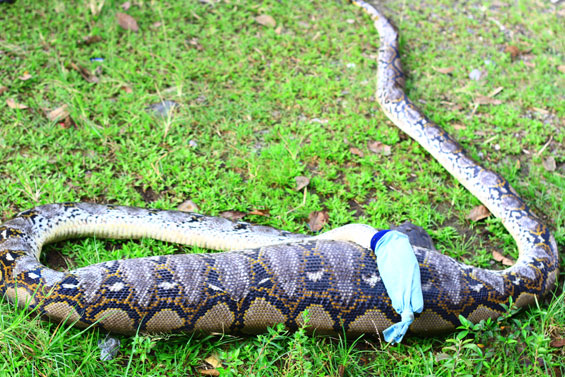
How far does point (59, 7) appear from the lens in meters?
7.14

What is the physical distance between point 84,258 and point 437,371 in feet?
10.5

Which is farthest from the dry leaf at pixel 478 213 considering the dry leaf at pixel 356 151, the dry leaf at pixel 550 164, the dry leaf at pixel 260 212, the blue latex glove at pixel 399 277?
the dry leaf at pixel 260 212

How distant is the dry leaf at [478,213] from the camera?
5.39 m

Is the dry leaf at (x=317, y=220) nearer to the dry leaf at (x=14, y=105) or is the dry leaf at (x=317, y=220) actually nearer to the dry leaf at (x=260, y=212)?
the dry leaf at (x=260, y=212)

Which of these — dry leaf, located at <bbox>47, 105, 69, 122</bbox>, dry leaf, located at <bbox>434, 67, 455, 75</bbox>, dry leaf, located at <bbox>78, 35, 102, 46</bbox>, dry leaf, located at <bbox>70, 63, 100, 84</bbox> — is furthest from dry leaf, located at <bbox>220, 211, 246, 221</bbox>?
dry leaf, located at <bbox>434, 67, 455, 75</bbox>

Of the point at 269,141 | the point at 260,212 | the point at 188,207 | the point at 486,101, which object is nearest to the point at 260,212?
the point at 260,212

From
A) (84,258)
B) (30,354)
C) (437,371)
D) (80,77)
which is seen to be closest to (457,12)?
(80,77)

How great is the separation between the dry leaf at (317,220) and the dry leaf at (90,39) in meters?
4.34

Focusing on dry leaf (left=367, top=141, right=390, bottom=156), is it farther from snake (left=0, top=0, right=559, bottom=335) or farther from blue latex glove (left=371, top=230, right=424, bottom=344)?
blue latex glove (left=371, top=230, right=424, bottom=344)

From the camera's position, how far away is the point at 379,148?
19.9ft

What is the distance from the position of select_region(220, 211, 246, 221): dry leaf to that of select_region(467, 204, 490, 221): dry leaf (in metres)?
2.67

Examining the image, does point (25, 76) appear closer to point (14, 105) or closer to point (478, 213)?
point (14, 105)

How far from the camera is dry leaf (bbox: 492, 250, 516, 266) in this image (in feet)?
16.0

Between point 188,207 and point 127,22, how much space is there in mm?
3884
